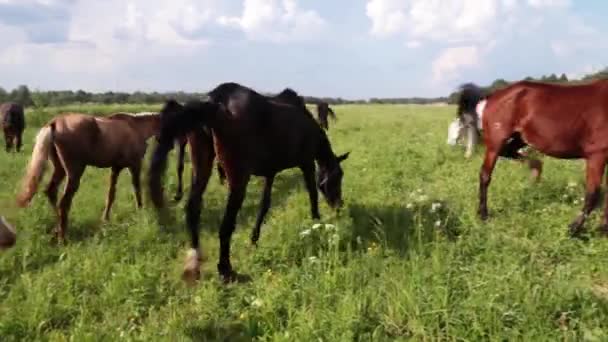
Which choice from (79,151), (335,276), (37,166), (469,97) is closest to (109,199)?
(79,151)

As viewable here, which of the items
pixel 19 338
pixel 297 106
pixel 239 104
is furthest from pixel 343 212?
pixel 19 338

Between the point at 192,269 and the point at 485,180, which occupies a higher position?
the point at 485,180

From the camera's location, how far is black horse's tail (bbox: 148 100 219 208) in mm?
5172

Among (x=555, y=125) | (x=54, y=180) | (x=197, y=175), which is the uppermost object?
(x=555, y=125)

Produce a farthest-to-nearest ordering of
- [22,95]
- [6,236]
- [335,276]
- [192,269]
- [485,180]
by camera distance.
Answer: [22,95] → [485,180] → [192,269] → [335,276] → [6,236]

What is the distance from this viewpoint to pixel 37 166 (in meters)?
7.34

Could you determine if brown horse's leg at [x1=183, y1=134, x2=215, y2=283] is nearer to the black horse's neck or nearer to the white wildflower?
the white wildflower

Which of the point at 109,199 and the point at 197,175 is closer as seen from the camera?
the point at 197,175

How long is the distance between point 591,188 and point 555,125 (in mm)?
1052

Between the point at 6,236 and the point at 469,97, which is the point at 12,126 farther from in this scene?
the point at 6,236

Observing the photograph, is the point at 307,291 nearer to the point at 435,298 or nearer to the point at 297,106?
the point at 435,298

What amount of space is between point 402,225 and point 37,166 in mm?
5144

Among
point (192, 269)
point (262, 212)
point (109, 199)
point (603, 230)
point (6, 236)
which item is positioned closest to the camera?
point (6, 236)

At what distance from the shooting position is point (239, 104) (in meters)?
5.85
